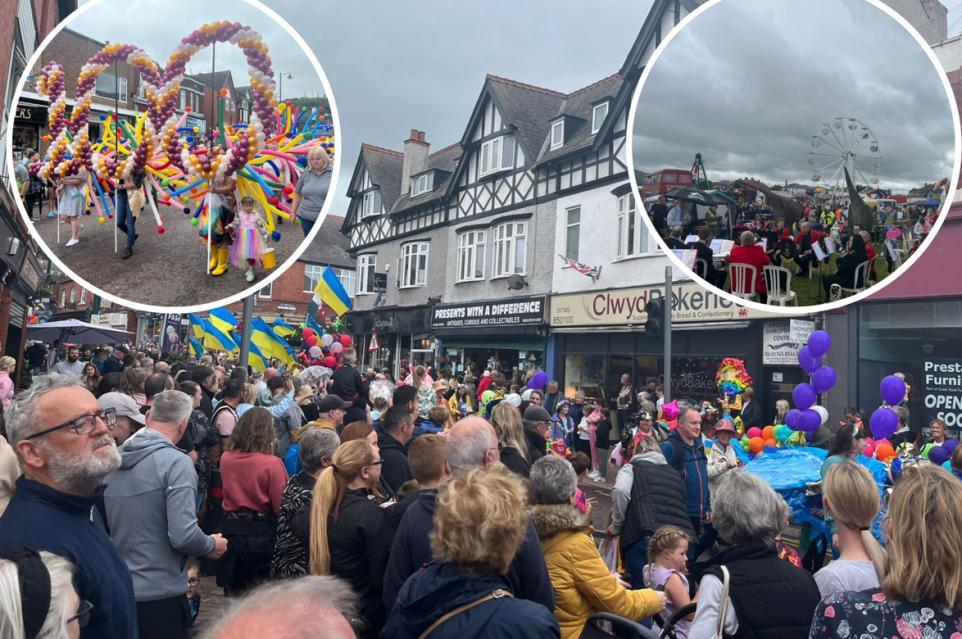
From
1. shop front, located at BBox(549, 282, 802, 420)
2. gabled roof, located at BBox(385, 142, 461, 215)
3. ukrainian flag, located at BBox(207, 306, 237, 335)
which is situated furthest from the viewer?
gabled roof, located at BBox(385, 142, 461, 215)

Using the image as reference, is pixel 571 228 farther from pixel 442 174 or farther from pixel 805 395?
pixel 805 395

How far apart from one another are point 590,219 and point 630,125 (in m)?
17.8

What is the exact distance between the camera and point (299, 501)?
4.21 meters

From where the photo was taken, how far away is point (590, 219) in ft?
69.3

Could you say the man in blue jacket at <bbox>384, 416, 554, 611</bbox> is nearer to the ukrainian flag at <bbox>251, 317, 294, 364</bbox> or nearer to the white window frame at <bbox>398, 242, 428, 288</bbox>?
the ukrainian flag at <bbox>251, 317, 294, 364</bbox>

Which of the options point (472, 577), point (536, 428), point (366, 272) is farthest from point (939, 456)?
point (366, 272)

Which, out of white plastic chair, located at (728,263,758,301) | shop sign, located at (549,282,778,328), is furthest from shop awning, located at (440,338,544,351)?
white plastic chair, located at (728,263,758,301)

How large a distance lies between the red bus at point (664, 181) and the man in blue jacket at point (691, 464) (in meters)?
3.21

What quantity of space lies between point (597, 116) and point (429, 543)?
1963cm

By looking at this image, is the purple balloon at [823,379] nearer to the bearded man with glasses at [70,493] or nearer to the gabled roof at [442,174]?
the bearded man with glasses at [70,493]

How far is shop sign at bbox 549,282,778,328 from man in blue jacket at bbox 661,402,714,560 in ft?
32.1

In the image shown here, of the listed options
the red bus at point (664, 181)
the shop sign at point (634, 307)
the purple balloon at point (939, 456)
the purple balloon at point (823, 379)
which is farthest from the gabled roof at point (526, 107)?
the red bus at point (664, 181)

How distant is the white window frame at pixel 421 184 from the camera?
28828 mm

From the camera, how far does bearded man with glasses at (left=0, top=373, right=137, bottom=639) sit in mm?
2496
